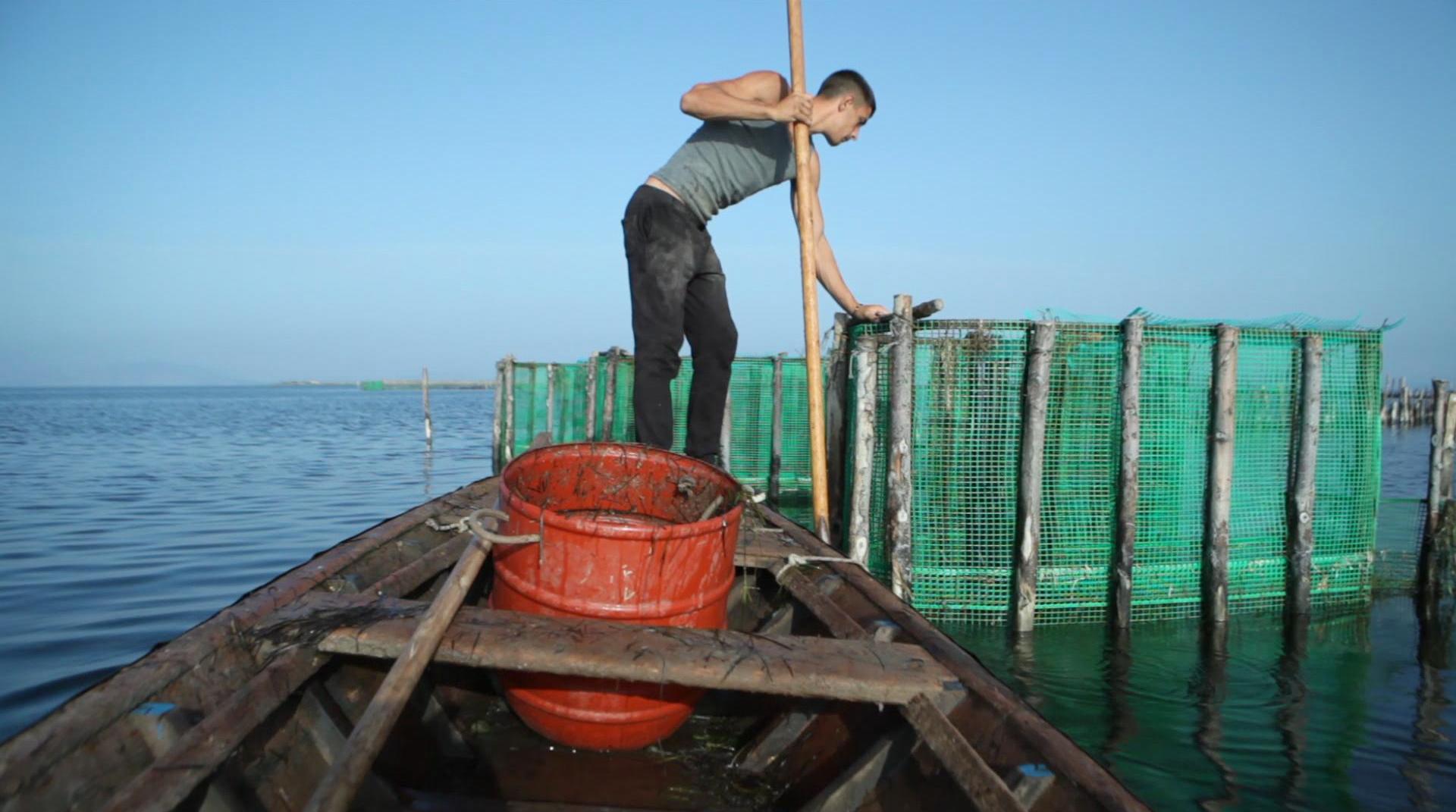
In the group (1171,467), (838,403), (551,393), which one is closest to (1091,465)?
(1171,467)

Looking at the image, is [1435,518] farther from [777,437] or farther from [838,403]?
[777,437]

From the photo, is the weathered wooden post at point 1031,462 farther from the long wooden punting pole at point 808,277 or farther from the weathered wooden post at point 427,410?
the weathered wooden post at point 427,410

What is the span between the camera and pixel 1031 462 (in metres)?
6.09

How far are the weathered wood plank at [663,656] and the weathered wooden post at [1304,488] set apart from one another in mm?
5772

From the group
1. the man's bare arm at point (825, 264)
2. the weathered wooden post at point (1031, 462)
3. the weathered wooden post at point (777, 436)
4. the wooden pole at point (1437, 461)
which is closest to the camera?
the man's bare arm at point (825, 264)

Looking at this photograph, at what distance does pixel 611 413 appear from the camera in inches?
555

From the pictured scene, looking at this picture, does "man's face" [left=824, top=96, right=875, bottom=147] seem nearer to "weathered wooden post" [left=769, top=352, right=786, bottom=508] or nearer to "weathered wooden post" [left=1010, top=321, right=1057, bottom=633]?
"weathered wooden post" [left=1010, top=321, right=1057, bottom=633]

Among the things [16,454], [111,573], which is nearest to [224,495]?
[111,573]

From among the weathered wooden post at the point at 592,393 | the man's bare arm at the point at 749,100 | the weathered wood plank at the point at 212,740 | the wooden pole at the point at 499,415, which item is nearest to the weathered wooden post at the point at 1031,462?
the man's bare arm at the point at 749,100

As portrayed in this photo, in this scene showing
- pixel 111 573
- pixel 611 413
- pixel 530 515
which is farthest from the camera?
pixel 611 413

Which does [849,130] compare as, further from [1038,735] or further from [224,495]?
[224,495]

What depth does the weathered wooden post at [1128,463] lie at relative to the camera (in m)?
6.16

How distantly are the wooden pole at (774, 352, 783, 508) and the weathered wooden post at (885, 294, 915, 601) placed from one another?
728 cm

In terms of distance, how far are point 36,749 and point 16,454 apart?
21868 millimetres
